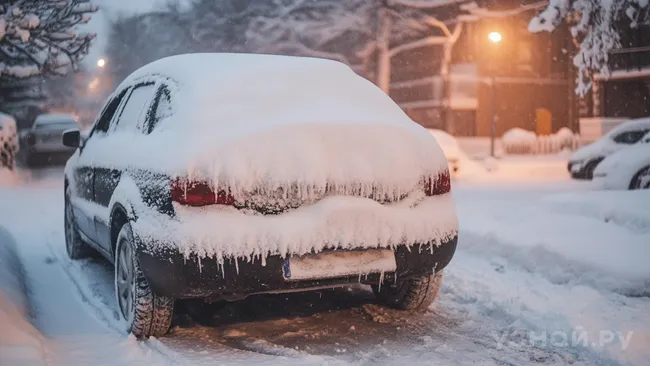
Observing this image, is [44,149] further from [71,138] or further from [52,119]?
[71,138]

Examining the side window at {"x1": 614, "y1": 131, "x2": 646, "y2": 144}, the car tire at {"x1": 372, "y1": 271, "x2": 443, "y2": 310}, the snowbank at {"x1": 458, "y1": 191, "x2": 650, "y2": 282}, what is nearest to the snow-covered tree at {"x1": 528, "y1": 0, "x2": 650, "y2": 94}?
the side window at {"x1": 614, "y1": 131, "x2": 646, "y2": 144}

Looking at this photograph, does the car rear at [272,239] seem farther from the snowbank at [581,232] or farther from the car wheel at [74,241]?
the car wheel at [74,241]

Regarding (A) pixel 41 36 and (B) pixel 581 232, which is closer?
(B) pixel 581 232

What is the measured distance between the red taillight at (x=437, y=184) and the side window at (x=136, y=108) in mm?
1954

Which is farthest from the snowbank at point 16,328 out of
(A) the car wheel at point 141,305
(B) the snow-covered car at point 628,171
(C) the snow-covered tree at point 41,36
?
(C) the snow-covered tree at point 41,36

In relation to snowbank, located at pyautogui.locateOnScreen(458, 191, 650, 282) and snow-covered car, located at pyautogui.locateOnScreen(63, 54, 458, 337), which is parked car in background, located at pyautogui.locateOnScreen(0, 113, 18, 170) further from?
snow-covered car, located at pyautogui.locateOnScreen(63, 54, 458, 337)

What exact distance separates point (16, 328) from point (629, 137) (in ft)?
49.1

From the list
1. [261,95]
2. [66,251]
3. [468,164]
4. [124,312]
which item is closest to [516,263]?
[261,95]

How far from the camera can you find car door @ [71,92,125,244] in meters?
5.13

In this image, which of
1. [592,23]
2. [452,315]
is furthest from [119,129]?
[592,23]

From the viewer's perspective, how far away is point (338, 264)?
356cm

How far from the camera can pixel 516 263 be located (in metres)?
5.78

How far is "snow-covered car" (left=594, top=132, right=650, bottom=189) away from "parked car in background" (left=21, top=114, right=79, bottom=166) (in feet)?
52.8

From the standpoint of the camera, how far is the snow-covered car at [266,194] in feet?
11.1
